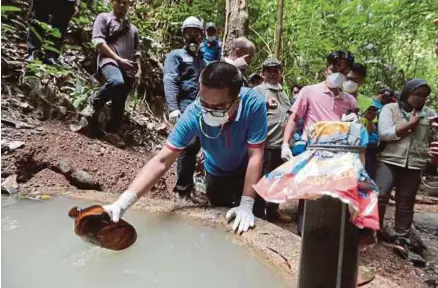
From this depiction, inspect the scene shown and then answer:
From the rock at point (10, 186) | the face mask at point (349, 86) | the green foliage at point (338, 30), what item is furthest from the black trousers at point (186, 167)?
the green foliage at point (338, 30)

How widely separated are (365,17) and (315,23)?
1043 mm

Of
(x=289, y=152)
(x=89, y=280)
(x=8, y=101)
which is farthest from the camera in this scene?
(x=8, y=101)

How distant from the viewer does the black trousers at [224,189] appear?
307cm

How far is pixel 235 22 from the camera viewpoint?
5.22 meters

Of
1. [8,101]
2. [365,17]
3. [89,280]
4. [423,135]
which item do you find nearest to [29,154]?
[8,101]

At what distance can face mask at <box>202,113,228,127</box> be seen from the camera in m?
2.56

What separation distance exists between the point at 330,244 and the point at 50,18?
5169 millimetres

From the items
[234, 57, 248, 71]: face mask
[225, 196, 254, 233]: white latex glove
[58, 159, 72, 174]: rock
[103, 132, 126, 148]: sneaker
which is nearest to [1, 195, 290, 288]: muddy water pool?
[225, 196, 254, 233]: white latex glove

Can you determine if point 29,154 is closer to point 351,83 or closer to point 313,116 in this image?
point 313,116

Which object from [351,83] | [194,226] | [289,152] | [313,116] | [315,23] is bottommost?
[194,226]

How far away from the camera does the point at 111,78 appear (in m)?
4.60

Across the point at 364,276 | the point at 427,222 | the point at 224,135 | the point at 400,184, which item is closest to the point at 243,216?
the point at 224,135

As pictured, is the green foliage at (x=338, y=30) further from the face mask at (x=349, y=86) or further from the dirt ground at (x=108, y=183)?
the dirt ground at (x=108, y=183)

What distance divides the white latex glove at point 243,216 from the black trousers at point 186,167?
1034 mm
